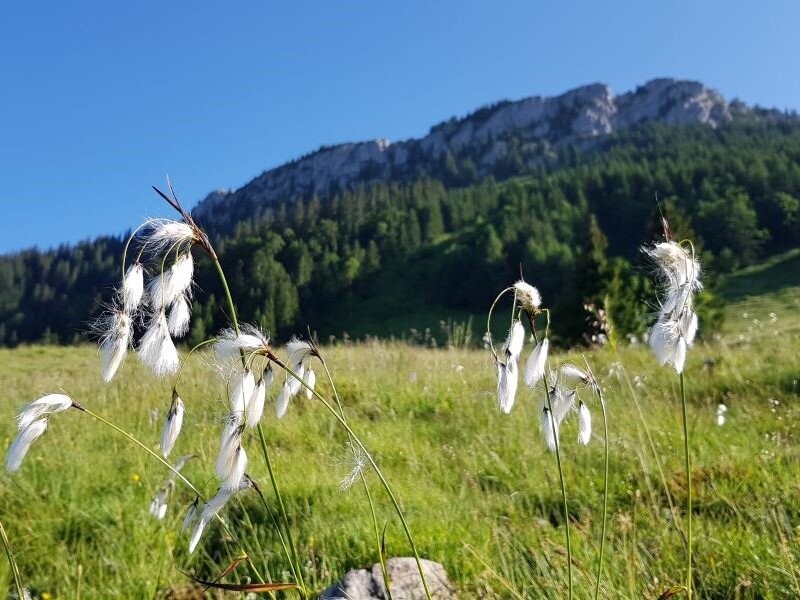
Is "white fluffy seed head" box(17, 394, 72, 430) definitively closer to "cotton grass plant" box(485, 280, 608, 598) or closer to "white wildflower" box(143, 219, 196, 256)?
"white wildflower" box(143, 219, 196, 256)

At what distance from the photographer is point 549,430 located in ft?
5.99

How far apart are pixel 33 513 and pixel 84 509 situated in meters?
0.33

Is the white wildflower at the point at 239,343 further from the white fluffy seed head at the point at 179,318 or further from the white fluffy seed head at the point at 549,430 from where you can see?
the white fluffy seed head at the point at 549,430

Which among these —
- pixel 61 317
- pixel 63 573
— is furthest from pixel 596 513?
pixel 61 317

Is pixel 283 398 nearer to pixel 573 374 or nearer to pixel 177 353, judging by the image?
pixel 177 353

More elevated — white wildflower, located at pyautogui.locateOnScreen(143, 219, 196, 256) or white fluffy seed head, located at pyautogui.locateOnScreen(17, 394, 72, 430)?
white wildflower, located at pyautogui.locateOnScreen(143, 219, 196, 256)

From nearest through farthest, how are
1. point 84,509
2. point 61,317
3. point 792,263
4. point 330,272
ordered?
point 84,509 → point 792,263 → point 330,272 → point 61,317

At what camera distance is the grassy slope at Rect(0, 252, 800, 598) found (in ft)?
9.14

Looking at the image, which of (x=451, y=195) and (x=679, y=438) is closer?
(x=679, y=438)

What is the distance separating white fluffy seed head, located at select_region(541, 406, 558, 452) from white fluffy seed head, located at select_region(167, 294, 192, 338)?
107 centimetres

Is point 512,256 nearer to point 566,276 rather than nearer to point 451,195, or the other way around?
point 566,276

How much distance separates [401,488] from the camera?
13.1ft

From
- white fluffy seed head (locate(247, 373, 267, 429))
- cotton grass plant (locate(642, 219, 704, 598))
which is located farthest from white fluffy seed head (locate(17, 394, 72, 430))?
cotton grass plant (locate(642, 219, 704, 598))

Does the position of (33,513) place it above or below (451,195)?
below
